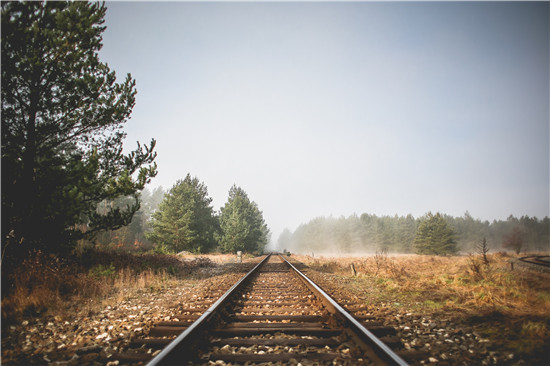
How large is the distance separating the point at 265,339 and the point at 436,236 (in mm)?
56279

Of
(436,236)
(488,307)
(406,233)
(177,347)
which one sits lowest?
(406,233)

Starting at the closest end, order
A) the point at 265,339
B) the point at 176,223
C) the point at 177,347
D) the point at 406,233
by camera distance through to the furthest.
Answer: the point at 177,347 → the point at 265,339 → the point at 176,223 → the point at 406,233

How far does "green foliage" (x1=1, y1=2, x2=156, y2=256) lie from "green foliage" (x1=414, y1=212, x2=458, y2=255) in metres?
55.2

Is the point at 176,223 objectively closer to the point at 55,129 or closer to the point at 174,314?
the point at 55,129

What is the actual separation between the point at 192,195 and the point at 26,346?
2776cm

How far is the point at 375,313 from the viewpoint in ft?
14.4

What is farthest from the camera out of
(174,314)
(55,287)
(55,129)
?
(55,129)

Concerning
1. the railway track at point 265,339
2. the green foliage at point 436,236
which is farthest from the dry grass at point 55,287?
the green foliage at point 436,236

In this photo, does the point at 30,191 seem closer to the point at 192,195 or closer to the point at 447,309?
the point at 447,309

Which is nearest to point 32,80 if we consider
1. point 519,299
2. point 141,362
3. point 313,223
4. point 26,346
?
point 26,346

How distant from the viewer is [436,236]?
157 ft

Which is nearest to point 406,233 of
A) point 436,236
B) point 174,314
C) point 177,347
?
point 436,236

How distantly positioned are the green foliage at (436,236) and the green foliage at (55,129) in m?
55.2

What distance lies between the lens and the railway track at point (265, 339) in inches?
103
